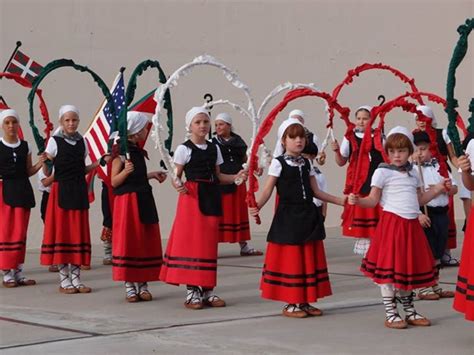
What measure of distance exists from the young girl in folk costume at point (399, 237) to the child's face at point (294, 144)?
2.16 feet

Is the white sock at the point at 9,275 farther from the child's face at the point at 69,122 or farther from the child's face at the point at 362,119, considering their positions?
the child's face at the point at 362,119

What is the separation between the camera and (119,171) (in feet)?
28.9

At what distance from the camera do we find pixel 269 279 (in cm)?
792

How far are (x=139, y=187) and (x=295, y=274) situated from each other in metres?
1.80

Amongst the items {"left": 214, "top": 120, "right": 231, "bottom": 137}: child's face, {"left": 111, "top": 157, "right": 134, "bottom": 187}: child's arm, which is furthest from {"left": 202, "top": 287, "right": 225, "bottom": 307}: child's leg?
{"left": 214, "top": 120, "right": 231, "bottom": 137}: child's face

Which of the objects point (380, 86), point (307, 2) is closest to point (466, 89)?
point (380, 86)

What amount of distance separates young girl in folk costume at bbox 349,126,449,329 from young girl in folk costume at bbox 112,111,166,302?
2131 mm

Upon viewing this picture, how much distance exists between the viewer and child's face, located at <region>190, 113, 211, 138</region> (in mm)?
8547

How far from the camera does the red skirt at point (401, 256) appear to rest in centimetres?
735

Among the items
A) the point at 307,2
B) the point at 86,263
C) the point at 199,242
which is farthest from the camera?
the point at 307,2

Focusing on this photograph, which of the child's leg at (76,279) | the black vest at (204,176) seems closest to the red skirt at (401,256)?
the black vest at (204,176)

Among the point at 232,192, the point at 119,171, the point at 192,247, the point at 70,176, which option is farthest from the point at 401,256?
the point at 232,192

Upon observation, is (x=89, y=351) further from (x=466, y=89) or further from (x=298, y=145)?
(x=466, y=89)

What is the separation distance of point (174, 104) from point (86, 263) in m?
5.61
